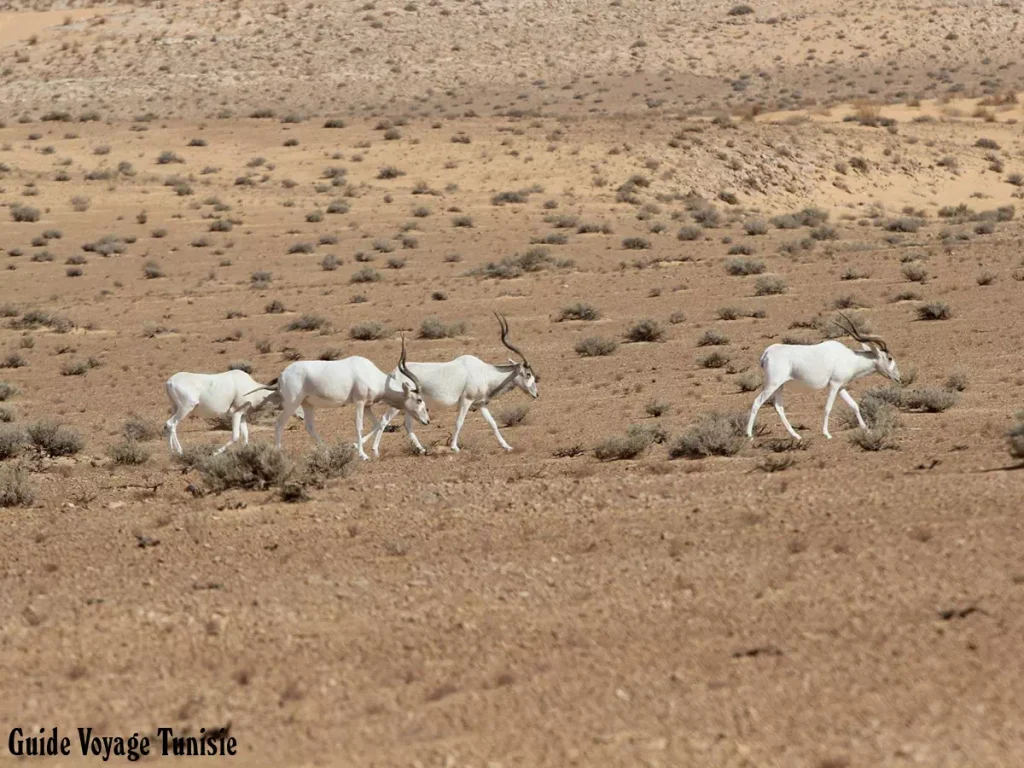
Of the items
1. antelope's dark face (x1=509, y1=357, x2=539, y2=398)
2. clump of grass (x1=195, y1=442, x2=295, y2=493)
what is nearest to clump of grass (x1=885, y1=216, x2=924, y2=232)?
antelope's dark face (x1=509, y1=357, x2=539, y2=398)

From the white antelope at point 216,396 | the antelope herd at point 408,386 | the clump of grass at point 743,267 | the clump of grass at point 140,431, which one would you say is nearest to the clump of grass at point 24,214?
the clump of grass at point 743,267

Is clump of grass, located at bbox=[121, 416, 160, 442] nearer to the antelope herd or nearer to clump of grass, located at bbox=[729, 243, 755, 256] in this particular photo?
the antelope herd

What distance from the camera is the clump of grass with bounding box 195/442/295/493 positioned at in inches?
492

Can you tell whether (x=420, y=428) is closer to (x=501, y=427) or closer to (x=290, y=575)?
(x=501, y=427)

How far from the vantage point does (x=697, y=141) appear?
45625mm

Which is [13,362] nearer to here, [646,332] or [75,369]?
[75,369]

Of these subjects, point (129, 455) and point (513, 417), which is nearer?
point (129, 455)

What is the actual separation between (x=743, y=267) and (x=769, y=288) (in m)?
2.50

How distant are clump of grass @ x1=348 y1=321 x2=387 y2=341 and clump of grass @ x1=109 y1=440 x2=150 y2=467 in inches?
428

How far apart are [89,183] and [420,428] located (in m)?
29.3

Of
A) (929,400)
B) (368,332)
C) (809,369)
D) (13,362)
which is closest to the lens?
(809,369)

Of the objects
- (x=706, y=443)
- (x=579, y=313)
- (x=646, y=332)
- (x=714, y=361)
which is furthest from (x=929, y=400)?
(x=579, y=313)

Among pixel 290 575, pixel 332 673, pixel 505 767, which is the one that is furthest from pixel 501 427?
pixel 505 767

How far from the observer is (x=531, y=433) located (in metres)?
17.3
